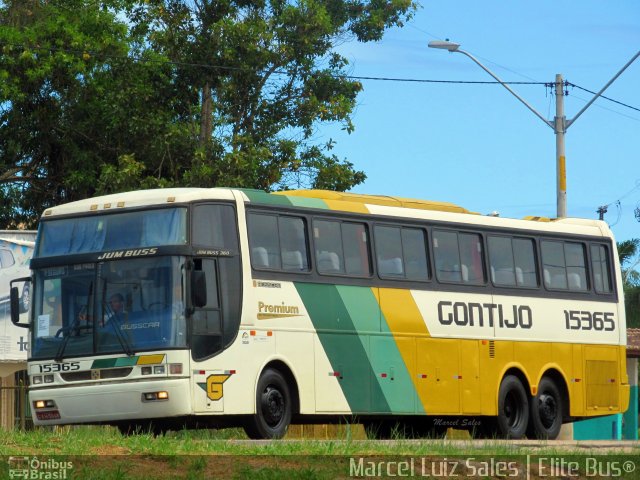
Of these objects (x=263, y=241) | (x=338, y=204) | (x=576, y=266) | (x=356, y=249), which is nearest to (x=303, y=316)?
(x=263, y=241)

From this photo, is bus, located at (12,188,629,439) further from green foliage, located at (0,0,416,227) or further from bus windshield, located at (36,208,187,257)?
green foliage, located at (0,0,416,227)

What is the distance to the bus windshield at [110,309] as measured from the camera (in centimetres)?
1752

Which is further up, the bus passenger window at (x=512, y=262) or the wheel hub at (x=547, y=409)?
the bus passenger window at (x=512, y=262)

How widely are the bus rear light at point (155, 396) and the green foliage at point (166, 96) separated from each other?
51.0 ft

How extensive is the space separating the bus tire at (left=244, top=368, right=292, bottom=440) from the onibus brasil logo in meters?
6.74

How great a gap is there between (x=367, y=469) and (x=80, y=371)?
22.1ft

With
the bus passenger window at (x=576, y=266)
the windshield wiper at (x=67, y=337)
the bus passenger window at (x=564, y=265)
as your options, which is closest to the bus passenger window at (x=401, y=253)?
the bus passenger window at (x=564, y=265)

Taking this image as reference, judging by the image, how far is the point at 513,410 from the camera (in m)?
23.1

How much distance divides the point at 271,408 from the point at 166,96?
17629 mm

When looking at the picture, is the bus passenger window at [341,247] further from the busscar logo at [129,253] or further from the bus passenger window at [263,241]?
the busscar logo at [129,253]

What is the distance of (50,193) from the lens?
3675cm

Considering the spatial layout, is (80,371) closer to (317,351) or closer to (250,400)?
(250,400)

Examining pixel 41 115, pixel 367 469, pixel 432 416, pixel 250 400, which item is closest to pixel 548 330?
pixel 432 416

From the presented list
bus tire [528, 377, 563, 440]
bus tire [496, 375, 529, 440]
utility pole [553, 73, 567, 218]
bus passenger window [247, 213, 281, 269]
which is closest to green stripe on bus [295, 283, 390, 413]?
bus passenger window [247, 213, 281, 269]
